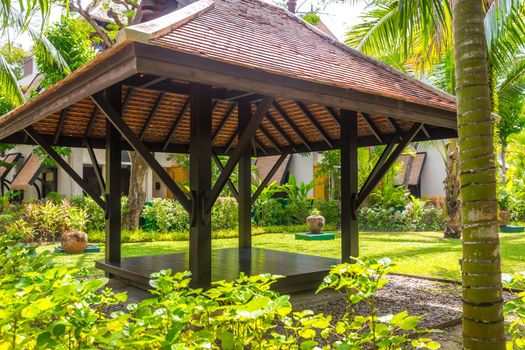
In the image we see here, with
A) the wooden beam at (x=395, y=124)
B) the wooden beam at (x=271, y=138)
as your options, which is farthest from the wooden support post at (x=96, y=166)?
the wooden beam at (x=395, y=124)

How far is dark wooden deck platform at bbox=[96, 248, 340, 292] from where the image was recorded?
6.45 metres

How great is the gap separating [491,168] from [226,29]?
356 cm

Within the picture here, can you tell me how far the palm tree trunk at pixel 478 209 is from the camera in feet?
9.15

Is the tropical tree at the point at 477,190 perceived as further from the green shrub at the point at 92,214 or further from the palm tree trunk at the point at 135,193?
the green shrub at the point at 92,214

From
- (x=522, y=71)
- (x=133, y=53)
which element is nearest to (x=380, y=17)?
(x=522, y=71)

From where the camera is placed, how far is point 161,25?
4.32 m

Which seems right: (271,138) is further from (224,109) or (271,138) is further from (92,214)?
(92,214)

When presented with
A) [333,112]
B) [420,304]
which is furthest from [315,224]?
[420,304]

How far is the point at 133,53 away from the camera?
383 centimetres

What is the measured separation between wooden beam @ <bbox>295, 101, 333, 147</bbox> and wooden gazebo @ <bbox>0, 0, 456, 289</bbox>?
0.03 meters

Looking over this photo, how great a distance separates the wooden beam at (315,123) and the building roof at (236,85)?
2cm

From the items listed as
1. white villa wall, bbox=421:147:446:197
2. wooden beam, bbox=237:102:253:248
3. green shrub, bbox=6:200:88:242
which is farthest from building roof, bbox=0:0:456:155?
white villa wall, bbox=421:147:446:197

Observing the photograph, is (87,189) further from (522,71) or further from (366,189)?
(522,71)

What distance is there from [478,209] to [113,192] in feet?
19.4
